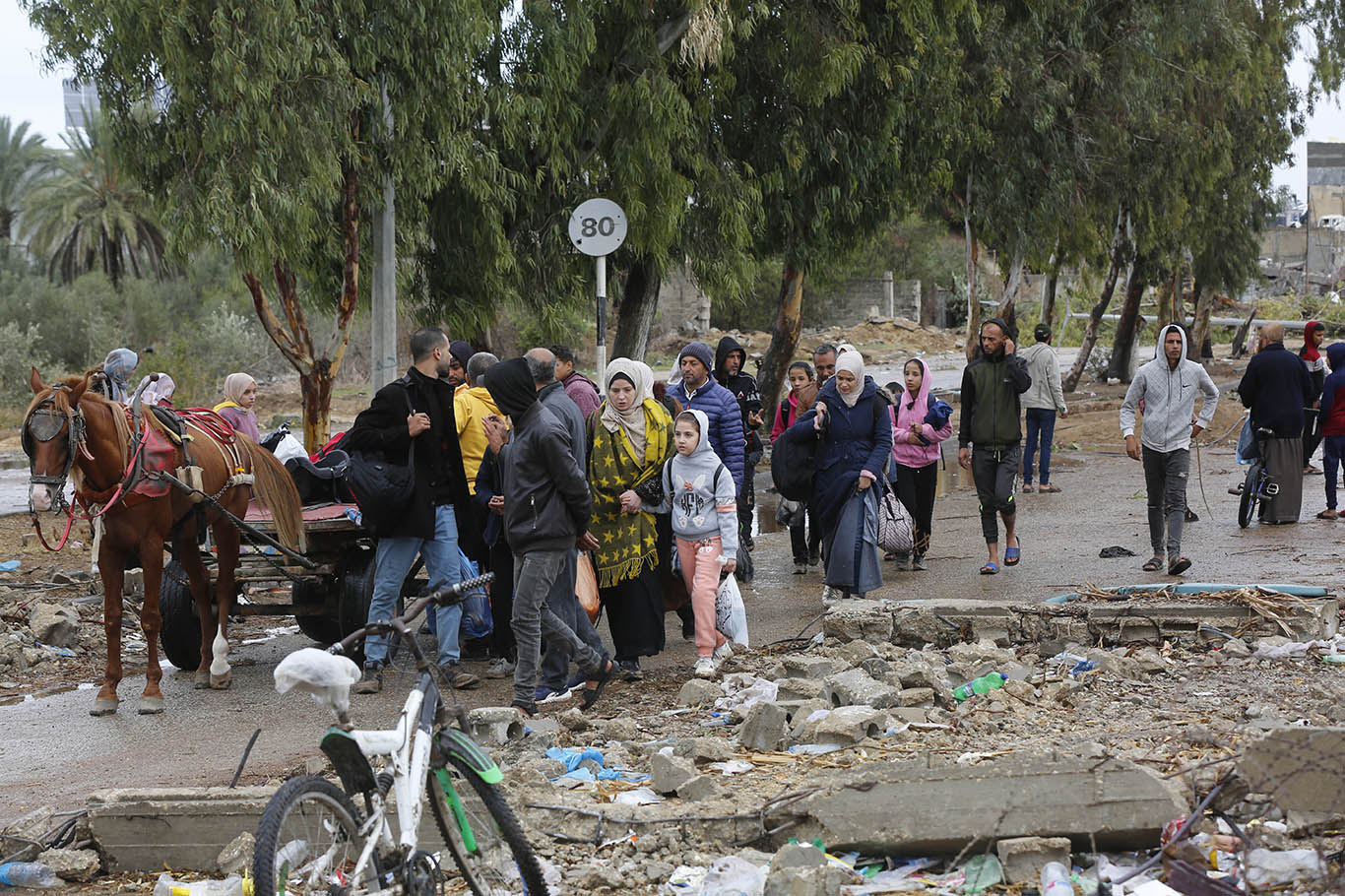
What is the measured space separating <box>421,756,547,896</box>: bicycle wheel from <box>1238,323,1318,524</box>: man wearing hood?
425 inches

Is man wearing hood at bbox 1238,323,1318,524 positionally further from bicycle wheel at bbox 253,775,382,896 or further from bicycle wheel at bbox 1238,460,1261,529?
bicycle wheel at bbox 253,775,382,896

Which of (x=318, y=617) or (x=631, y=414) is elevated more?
(x=631, y=414)

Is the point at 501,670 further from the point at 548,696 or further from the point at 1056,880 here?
the point at 1056,880

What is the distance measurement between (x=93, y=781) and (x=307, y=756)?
102 cm

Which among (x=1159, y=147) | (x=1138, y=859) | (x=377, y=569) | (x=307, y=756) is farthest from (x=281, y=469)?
(x=1159, y=147)

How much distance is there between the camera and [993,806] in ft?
17.1

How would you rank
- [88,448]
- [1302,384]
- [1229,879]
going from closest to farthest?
[1229,879] → [88,448] → [1302,384]

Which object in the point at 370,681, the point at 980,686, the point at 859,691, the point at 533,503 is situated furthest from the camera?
the point at 370,681

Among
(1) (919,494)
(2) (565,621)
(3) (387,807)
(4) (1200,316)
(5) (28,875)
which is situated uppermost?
(4) (1200,316)

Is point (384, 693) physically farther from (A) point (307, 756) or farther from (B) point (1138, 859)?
(B) point (1138, 859)

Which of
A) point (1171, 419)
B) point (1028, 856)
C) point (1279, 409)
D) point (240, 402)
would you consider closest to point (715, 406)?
point (1171, 419)

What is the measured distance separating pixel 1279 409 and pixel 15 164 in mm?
50096

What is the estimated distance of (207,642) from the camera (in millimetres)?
9344

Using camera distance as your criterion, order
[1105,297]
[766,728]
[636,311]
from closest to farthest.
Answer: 1. [766,728]
2. [636,311]
3. [1105,297]
